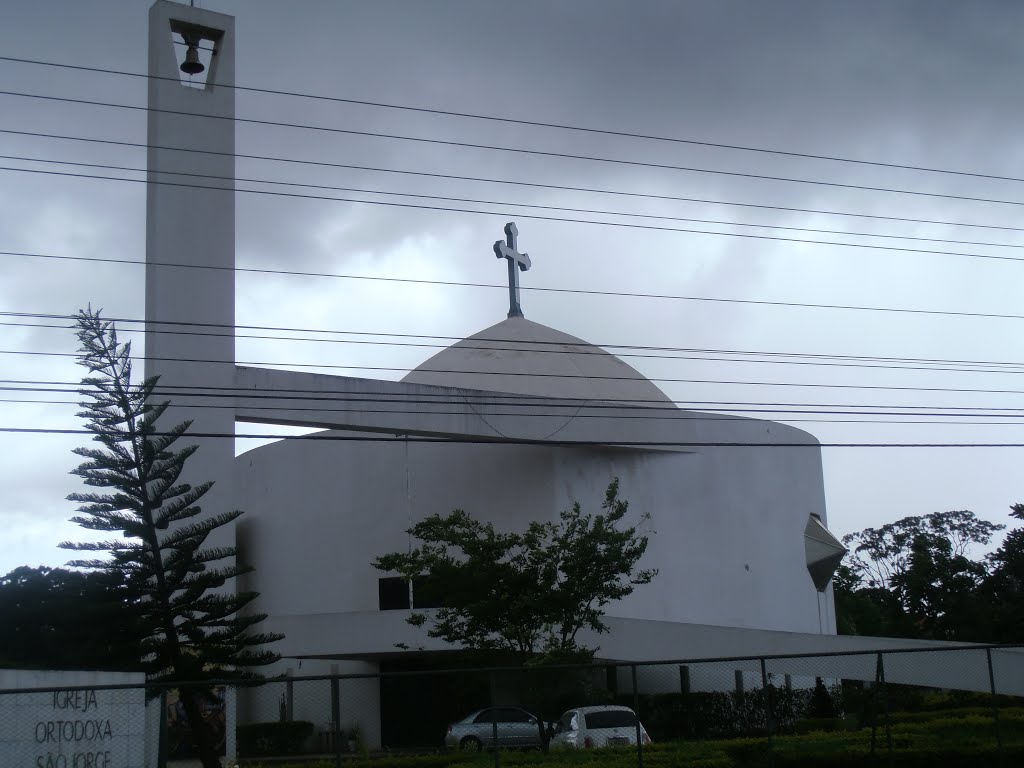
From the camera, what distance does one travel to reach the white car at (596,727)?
17.0 m

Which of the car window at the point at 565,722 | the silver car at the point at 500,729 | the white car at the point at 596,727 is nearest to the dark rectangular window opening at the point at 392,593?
the silver car at the point at 500,729

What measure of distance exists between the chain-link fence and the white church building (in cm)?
478

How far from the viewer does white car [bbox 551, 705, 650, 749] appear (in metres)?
17.0

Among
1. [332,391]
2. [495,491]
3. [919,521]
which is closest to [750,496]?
[495,491]

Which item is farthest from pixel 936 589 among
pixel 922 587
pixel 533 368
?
pixel 533 368

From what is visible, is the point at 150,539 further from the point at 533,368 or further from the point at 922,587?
the point at 922,587

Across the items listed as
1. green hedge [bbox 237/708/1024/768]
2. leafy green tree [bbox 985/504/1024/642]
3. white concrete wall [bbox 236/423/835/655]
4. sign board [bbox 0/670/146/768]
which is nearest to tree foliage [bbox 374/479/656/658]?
white concrete wall [bbox 236/423/835/655]

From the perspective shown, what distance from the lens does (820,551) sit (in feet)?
116

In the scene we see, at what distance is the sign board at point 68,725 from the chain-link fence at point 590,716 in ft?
0.05

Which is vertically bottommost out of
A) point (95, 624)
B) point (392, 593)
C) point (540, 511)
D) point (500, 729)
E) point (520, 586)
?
point (500, 729)

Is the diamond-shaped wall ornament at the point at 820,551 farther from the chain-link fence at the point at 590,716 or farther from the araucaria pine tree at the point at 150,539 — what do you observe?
the araucaria pine tree at the point at 150,539

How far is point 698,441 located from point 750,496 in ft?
9.63

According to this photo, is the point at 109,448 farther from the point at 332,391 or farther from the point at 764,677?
the point at 764,677

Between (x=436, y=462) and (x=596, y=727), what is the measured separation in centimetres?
1494
